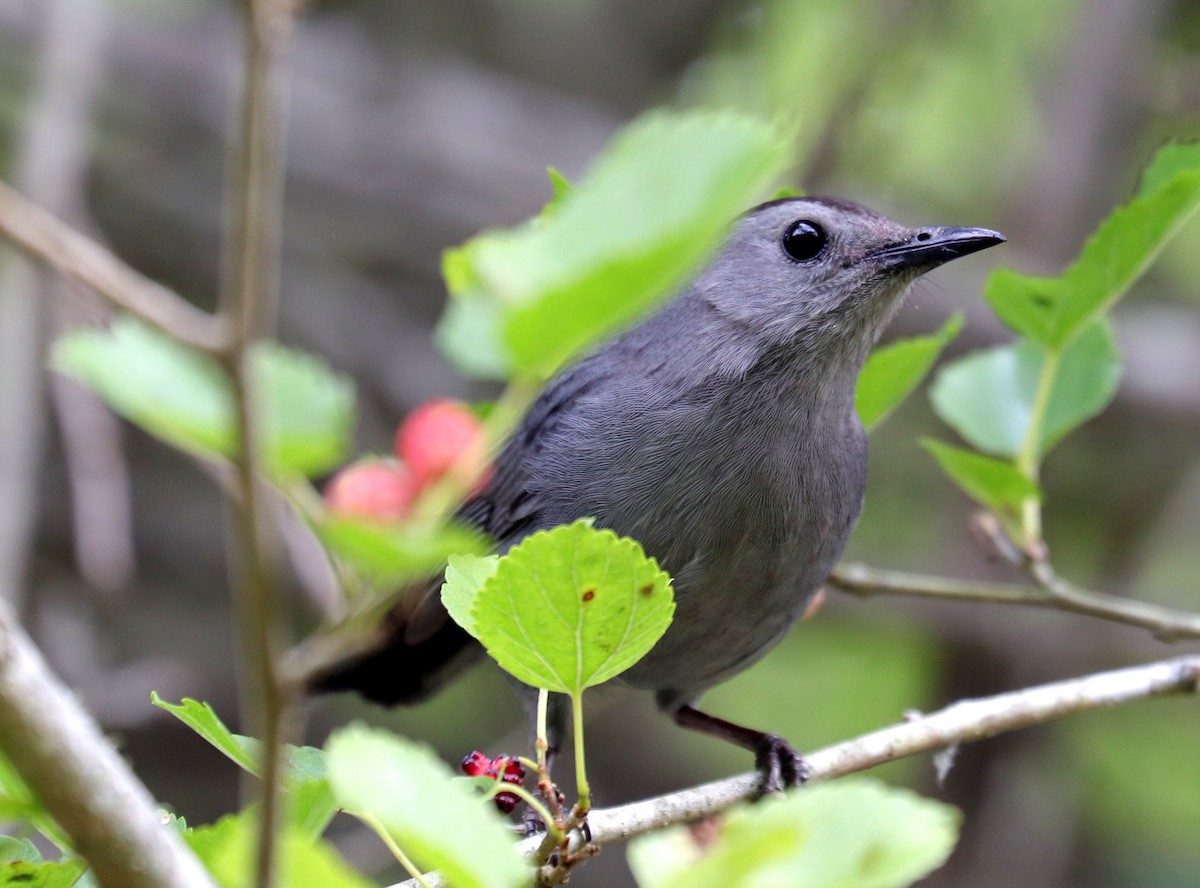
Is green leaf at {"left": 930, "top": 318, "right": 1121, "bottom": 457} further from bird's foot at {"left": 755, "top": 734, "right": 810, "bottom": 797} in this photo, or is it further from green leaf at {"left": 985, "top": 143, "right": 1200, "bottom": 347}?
bird's foot at {"left": 755, "top": 734, "right": 810, "bottom": 797}

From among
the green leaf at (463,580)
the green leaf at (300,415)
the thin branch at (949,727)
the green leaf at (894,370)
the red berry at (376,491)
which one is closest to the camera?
the green leaf at (300,415)

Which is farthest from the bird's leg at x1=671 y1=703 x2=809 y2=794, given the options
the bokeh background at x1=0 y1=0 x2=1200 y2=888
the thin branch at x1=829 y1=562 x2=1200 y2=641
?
the bokeh background at x1=0 y1=0 x2=1200 y2=888

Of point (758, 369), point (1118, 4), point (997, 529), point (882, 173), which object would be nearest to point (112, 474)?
point (758, 369)

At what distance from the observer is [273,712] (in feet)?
3.50

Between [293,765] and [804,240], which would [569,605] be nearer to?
[293,765]

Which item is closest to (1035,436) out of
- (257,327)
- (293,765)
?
(293,765)

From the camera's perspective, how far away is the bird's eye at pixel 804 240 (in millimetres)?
3744

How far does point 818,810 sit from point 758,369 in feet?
7.72

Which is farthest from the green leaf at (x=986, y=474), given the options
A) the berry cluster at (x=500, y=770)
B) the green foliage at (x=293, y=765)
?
the green foliage at (x=293, y=765)

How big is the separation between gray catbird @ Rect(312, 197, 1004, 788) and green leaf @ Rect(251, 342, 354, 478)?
6.72 ft

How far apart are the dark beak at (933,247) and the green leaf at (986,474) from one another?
0.53 meters

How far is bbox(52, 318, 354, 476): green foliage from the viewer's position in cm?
112

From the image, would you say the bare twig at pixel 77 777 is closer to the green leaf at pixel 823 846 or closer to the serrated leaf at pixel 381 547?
the serrated leaf at pixel 381 547

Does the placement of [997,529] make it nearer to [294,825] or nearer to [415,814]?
[294,825]
